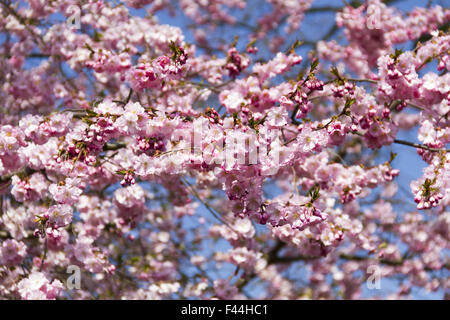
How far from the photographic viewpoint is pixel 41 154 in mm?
4066

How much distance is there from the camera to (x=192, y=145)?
3.52m

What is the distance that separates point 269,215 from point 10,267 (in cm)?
257

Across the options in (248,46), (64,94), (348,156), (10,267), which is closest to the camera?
(10,267)

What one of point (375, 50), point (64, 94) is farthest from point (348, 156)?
point (64, 94)

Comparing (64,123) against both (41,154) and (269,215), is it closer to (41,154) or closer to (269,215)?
(41,154)

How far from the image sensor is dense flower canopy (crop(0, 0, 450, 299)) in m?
3.51

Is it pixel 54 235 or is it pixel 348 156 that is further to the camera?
pixel 348 156

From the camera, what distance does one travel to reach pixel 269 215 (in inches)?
136

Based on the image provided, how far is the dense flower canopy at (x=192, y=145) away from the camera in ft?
11.5

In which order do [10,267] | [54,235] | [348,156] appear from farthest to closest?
[348,156], [10,267], [54,235]
